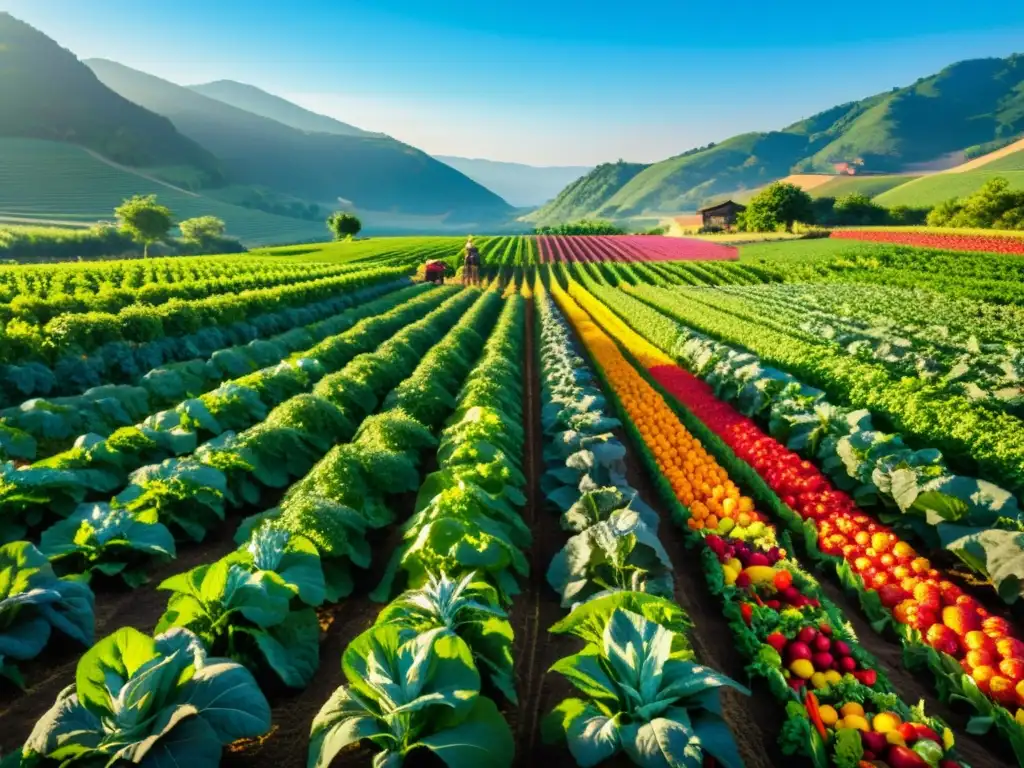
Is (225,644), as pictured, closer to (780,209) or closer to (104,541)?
(104,541)

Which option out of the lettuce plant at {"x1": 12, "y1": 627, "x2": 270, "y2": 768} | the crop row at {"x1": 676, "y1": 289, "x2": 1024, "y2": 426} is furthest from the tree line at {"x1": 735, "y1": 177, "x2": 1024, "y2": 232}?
the lettuce plant at {"x1": 12, "y1": 627, "x2": 270, "y2": 768}

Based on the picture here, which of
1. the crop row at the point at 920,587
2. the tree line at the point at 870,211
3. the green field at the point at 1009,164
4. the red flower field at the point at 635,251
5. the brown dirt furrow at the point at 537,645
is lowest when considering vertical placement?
the brown dirt furrow at the point at 537,645

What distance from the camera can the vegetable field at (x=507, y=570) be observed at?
299 cm

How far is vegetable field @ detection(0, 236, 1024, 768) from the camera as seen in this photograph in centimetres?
299

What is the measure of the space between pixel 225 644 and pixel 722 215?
9834 cm

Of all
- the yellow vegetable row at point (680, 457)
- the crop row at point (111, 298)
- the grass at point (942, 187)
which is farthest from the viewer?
the grass at point (942, 187)

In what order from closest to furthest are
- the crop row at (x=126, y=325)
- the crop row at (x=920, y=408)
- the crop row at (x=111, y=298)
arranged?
1. the crop row at (x=920, y=408)
2. the crop row at (x=126, y=325)
3. the crop row at (x=111, y=298)

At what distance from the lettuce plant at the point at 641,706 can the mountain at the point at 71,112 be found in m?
190

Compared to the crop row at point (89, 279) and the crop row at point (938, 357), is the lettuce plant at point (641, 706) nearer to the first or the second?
the crop row at point (938, 357)

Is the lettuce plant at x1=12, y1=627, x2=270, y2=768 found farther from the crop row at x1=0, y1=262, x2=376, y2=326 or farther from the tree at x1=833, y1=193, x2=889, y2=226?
the tree at x1=833, y1=193, x2=889, y2=226

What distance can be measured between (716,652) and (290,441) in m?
5.88

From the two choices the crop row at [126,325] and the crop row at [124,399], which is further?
the crop row at [126,325]

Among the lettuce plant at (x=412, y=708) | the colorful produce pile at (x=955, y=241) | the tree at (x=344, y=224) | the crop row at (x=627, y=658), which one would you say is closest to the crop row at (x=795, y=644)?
the crop row at (x=627, y=658)

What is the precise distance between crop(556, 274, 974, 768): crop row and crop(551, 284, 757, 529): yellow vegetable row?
2cm
